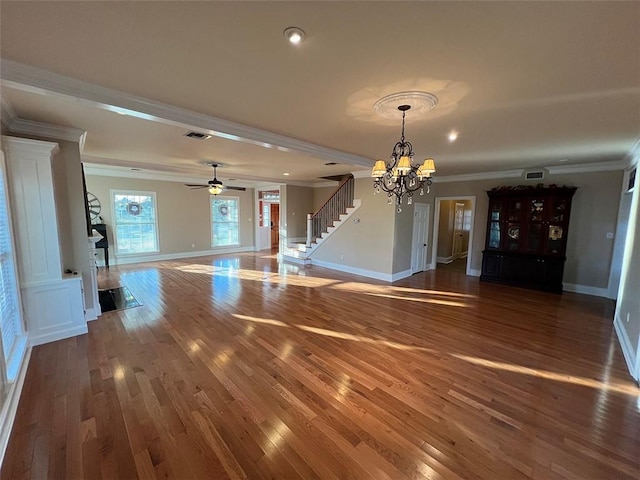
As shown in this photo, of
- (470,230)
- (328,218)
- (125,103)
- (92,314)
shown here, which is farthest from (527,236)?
(92,314)

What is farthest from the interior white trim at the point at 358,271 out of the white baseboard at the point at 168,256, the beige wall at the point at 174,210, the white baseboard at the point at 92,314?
the white baseboard at the point at 92,314

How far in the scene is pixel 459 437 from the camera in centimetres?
198

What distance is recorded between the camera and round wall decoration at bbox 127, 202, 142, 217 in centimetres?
780

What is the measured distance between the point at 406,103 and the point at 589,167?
5522 millimetres

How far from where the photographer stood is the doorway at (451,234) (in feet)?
26.1

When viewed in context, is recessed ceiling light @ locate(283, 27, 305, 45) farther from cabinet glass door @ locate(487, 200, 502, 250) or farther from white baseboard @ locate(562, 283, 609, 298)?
white baseboard @ locate(562, 283, 609, 298)

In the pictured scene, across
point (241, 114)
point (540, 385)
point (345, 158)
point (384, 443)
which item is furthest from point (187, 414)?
point (345, 158)

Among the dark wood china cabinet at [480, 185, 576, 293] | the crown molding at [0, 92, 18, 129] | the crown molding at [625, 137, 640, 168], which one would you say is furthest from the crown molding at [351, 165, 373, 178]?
the crown molding at [0, 92, 18, 129]

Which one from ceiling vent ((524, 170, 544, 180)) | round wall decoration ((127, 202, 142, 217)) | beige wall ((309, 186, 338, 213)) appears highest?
ceiling vent ((524, 170, 544, 180))

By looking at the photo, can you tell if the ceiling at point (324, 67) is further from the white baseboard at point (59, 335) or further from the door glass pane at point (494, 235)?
the door glass pane at point (494, 235)

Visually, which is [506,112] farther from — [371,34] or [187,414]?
[187,414]

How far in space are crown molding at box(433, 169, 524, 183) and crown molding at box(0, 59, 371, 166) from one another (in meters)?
5.12

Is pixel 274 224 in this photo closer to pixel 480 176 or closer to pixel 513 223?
pixel 480 176

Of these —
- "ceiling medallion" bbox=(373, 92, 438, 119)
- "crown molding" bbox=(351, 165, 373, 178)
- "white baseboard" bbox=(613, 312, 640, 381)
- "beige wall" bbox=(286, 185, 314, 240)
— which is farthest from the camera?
"beige wall" bbox=(286, 185, 314, 240)
